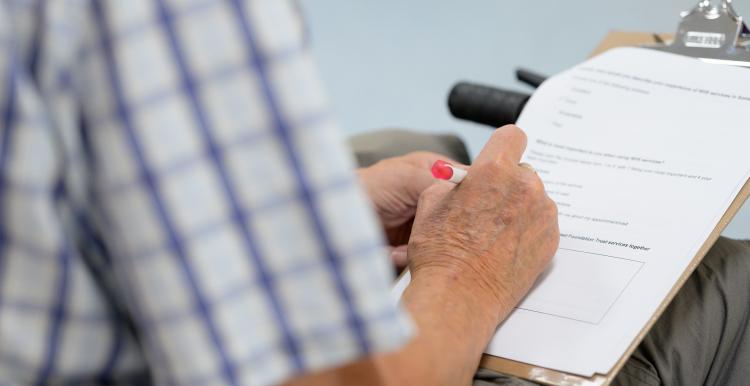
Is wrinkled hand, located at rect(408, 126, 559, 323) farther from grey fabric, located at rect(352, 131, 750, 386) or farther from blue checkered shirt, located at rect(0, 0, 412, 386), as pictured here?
blue checkered shirt, located at rect(0, 0, 412, 386)

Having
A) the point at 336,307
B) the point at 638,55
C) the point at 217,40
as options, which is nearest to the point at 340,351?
the point at 336,307

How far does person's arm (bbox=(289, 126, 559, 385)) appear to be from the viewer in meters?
0.54

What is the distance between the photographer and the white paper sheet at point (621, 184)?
0.60m

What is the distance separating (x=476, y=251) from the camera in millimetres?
614

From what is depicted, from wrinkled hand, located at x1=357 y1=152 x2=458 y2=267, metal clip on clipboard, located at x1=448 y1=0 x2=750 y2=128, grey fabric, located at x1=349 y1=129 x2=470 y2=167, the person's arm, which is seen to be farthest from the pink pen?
grey fabric, located at x1=349 y1=129 x2=470 y2=167

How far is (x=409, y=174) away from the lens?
0.80 m

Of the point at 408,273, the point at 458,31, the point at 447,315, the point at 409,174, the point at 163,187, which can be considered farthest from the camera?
the point at 458,31

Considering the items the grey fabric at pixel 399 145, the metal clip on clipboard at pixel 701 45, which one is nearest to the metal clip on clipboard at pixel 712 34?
the metal clip on clipboard at pixel 701 45

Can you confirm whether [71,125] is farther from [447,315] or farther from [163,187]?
[447,315]

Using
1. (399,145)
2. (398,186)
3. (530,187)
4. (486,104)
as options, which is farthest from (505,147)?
(399,145)

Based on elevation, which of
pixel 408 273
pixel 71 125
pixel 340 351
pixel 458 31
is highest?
pixel 71 125

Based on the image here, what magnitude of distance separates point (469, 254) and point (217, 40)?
1.03ft

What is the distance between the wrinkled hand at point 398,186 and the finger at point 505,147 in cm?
13

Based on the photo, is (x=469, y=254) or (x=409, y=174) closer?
(x=469, y=254)
